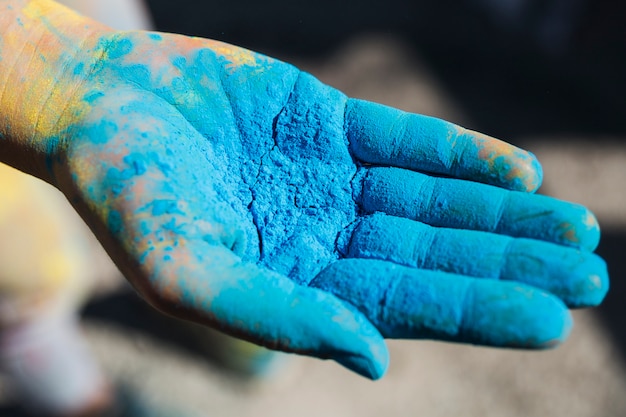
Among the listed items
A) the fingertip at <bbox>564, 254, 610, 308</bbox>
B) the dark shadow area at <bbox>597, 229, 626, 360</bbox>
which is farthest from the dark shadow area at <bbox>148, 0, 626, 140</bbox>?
the fingertip at <bbox>564, 254, 610, 308</bbox>

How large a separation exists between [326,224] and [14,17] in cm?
79

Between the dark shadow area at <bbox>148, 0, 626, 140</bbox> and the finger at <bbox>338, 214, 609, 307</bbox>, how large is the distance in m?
2.01

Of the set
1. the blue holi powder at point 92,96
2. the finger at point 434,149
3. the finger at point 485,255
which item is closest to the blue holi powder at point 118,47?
the blue holi powder at point 92,96

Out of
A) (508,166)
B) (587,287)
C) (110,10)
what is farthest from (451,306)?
(110,10)

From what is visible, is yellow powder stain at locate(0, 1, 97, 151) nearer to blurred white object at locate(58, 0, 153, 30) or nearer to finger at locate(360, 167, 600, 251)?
finger at locate(360, 167, 600, 251)

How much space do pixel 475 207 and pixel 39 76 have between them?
2.94ft

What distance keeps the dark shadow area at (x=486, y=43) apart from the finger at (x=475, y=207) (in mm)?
1916

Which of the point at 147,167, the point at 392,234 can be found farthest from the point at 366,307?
the point at 147,167

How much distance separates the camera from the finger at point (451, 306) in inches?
34.8

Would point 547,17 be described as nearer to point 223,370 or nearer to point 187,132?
point 223,370

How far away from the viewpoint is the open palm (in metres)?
0.93

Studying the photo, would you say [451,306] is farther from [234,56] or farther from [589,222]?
[234,56]

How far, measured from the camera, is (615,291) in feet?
8.14

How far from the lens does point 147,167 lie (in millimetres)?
1024
